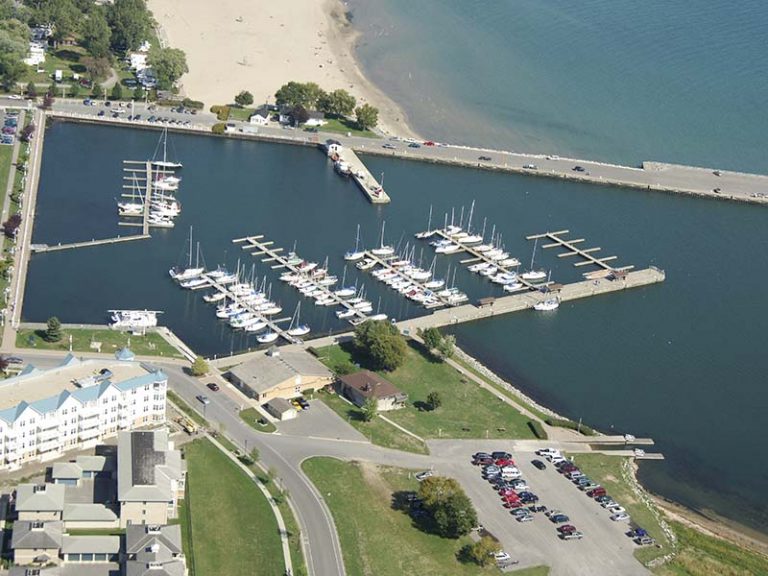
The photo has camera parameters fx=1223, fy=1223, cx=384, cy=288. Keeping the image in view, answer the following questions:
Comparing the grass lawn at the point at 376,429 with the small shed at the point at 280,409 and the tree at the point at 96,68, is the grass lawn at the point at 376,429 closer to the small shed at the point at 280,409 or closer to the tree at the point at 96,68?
the small shed at the point at 280,409

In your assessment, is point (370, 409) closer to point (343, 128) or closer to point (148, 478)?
point (148, 478)

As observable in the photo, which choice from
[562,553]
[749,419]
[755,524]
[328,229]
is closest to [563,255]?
[328,229]

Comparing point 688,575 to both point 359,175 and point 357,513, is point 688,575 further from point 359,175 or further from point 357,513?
point 359,175

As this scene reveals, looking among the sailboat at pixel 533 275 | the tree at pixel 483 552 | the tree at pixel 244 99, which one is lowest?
the tree at pixel 483 552

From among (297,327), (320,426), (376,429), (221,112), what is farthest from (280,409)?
(221,112)

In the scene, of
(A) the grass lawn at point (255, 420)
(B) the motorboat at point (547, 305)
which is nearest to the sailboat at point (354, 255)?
(B) the motorboat at point (547, 305)

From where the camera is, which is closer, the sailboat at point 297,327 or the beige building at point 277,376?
the beige building at point 277,376
